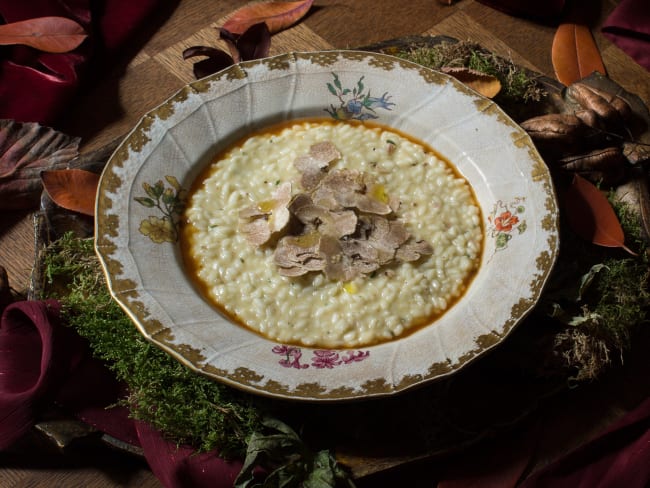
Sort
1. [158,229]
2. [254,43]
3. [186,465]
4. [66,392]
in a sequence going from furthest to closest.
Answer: [254,43], [158,229], [66,392], [186,465]

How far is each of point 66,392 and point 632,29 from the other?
3794 millimetres

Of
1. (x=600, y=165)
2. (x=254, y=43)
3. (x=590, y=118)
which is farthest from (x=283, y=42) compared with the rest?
(x=600, y=165)

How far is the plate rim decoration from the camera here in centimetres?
264

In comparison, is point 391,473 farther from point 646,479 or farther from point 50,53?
point 50,53

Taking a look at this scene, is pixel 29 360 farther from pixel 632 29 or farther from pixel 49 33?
pixel 632 29

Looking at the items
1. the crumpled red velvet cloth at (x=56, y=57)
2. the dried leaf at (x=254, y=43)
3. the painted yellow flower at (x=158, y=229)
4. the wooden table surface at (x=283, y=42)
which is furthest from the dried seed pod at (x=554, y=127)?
the crumpled red velvet cloth at (x=56, y=57)

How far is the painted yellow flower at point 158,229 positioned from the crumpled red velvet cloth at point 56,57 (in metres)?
1.35

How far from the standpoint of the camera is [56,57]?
418cm

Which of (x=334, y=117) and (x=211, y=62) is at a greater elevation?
(x=211, y=62)

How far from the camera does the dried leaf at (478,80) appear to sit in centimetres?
368

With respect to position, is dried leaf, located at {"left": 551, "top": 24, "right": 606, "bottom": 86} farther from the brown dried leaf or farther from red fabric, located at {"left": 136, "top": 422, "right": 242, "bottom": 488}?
the brown dried leaf

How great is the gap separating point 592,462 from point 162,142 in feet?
7.50

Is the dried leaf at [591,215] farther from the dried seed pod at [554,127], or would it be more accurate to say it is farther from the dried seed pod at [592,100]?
the dried seed pod at [592,100]

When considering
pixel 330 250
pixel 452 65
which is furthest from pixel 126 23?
pixel 330 250
